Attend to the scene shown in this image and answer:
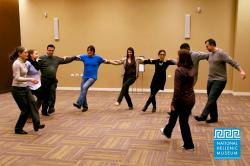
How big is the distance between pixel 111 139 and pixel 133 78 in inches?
90.4

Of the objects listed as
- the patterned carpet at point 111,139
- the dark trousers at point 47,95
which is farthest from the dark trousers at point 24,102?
the dark trousers at point 47,95

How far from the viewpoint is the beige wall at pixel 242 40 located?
26.5 ft

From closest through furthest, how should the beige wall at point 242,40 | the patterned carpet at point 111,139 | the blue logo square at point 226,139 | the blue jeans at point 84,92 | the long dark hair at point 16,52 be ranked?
the blue logo square at point 226,139 → the patterned carpet at point 111,139 → the long dark hair at point 16,52 → the blue jeans at point 84,92 → the beige wall at point 242,40

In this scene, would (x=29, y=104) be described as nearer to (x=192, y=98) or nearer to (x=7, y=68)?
Result: (x=192, y=98)

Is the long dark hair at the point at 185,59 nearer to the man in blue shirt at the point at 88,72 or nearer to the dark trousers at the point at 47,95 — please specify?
the man in blue shirt at the point at 88,72

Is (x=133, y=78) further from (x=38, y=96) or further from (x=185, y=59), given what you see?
(x=185, y=59)

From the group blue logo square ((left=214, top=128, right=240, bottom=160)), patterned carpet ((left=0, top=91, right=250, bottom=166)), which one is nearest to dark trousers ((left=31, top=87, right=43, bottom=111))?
patterned carpet ((left=0, top=91, right=250, bottom=166))

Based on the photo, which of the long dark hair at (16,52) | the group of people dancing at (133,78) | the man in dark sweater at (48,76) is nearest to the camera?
the group of people dancing at (133,78)

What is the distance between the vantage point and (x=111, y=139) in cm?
427

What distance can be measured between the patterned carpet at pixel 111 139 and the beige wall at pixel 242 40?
5.76ft

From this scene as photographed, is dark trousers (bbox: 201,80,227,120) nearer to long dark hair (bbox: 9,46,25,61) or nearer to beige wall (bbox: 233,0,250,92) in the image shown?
long dark hair (bbox: 9,46,25,61)

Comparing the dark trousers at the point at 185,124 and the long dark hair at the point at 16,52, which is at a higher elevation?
the long dark hair at the point at 16,52

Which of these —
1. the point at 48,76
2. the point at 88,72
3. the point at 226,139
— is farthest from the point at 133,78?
the point at 226,139

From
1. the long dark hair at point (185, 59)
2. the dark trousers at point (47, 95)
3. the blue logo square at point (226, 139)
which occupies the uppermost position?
the long dark hair at point (185, 59)
